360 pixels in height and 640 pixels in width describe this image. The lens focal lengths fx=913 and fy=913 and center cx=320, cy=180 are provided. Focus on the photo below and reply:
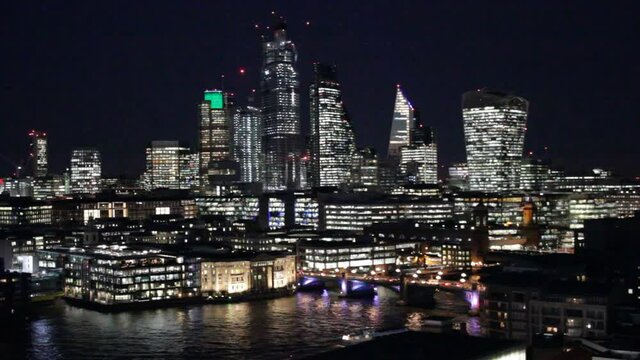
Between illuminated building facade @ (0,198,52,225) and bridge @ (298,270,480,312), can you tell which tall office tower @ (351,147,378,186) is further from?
bridge @ (298,270,480,312)

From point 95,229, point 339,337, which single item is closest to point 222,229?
point 95,229

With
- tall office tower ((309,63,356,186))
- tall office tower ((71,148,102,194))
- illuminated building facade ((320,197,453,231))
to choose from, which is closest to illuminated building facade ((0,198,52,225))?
illuminated building facade ((320,197,453,231))

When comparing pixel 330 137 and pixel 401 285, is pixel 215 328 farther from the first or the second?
pixel 330 137

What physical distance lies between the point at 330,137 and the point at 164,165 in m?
18.0

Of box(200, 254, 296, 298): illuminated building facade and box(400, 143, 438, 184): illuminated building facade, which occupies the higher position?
box(400, 143, 438, 184): illuminated building facade

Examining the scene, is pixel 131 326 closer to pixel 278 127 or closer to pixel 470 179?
pixel 470 179

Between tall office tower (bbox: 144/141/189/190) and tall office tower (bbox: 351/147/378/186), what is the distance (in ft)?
60.5

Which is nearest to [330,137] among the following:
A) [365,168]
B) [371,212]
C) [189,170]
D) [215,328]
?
[365,168]

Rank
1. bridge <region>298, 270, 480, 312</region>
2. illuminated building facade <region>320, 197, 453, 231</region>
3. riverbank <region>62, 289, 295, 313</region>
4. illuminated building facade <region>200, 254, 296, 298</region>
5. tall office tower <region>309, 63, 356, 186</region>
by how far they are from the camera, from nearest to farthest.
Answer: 1. bridge <region>298, 270, 480, 312</region>
2. riverbank <region>62, 289, 295, 313</region>
3. illuminated building facade <region>200, 254, 296, 298</region>
4. illuminated building facade <region>320, 197, 453, 231</region>
5. tall office tower <region>309, 63, 356, 186</region>

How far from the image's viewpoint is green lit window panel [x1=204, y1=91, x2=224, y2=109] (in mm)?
95019

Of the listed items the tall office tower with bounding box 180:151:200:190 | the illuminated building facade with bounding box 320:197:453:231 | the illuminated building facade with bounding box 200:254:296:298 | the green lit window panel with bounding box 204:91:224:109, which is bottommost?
the illuminated building facade with bounding box 200:254:296:298

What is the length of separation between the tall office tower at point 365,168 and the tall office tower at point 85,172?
27.0m

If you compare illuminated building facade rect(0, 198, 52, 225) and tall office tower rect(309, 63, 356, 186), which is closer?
illuminated building facade rect(0, 198, 52, 225)

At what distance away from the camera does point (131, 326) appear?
27953mm
